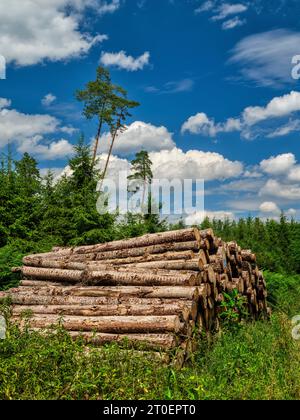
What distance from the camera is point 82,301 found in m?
9.66

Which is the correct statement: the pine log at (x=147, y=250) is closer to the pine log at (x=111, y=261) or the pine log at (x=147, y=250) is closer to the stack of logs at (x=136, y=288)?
the stack of logs at (x=136, y=288)

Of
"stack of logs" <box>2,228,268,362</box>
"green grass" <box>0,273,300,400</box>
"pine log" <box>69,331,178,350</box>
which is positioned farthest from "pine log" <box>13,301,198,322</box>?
"green grass" <box>0,273,300,400</box>

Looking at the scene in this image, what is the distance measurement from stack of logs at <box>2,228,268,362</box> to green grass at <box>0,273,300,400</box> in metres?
0.89

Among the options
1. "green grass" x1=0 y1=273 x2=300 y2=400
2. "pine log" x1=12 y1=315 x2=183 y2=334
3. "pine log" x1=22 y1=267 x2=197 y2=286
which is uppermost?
"pine log" x1=22 y1=267 x2=197 y2=286

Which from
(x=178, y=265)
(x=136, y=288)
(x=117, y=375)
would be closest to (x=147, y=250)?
(x=178, y=265)

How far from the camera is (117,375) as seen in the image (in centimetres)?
624

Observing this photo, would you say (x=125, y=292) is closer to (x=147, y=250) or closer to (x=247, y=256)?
(x=147, y=250)

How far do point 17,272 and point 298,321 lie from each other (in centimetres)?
730

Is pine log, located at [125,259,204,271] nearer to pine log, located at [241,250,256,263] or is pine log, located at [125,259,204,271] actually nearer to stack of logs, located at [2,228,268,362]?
stack of logs, located at [2,228,268,362]

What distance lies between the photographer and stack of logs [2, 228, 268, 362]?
27.5 feet

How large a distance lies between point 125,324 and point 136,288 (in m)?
1.41
